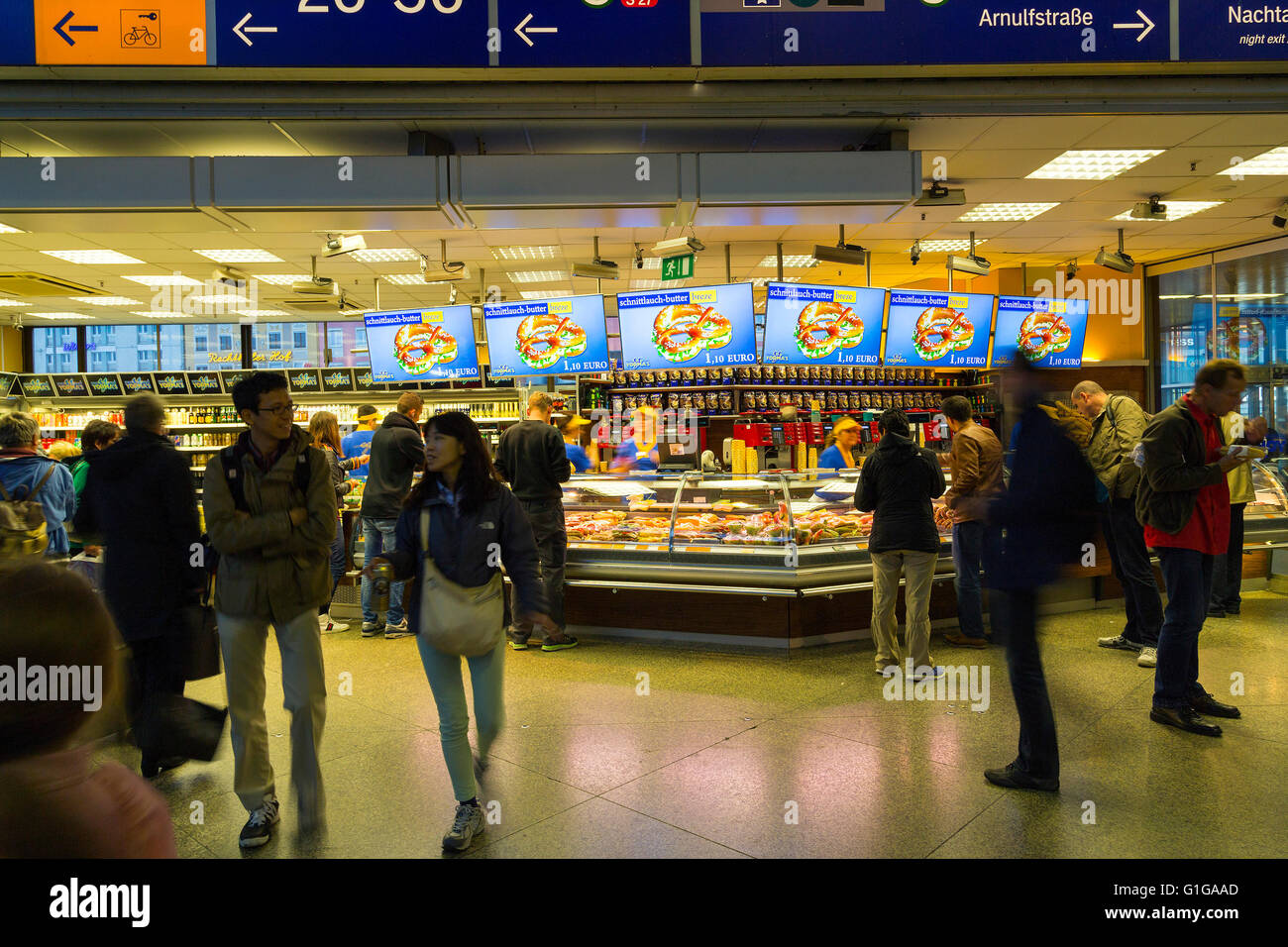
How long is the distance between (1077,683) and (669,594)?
2752 mm

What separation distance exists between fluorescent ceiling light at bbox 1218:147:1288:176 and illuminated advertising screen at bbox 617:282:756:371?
442cm

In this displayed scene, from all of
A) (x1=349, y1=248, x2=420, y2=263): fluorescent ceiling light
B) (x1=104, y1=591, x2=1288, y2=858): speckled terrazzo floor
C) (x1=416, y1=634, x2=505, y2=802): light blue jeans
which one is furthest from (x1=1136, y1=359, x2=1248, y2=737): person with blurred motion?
(x1=349, y1=248, x2=420, y2=263): fluorescent ceiling light

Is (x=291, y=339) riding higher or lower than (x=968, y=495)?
higher

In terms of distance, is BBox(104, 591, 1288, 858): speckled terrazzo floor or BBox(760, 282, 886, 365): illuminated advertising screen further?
BBox(760, 282, 886, 365): illuminated advertising screen

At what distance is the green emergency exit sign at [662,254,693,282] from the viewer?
27.9ft

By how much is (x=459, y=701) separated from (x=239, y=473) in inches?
49.2

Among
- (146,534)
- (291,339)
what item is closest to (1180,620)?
(146,534)

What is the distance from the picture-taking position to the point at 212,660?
11.8 ft

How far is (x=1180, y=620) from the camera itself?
3904 millimetres

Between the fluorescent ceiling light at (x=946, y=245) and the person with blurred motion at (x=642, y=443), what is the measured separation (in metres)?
4.09

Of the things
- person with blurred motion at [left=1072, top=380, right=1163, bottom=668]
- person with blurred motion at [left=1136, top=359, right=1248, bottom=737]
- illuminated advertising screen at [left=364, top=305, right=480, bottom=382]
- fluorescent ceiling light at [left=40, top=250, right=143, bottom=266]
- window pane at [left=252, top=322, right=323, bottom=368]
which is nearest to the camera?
person with blurred motion at [left=1136, top=359, right=1248, bottom=737]

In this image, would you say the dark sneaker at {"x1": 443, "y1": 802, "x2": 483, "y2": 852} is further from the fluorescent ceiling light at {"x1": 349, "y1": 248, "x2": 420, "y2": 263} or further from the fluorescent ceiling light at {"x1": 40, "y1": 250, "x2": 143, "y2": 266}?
the fluorescent ceiling light at {"x1": 40, "y1": 250, "x2": 143, "y2": 266}

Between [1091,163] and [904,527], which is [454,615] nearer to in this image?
[904,527]
